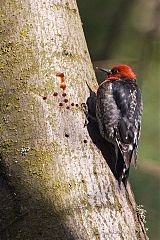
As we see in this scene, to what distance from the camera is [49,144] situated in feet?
10.4

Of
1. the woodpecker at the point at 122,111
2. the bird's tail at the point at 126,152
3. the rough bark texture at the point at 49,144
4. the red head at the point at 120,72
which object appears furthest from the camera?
the red head at the point at 120,72

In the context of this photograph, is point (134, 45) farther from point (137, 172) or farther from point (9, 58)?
point (9, 58)

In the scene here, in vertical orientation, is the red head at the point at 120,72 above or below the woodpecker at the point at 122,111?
above

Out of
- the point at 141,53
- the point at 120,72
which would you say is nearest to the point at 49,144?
the point at 120,72

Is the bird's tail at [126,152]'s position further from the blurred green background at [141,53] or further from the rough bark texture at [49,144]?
the blurred green background at [141,53]

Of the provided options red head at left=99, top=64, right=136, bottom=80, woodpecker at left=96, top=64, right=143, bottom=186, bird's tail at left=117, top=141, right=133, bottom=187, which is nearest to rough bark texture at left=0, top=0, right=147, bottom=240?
bird's tail at left=117, top=141, right=133, bottom=187

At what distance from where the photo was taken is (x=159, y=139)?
15.1 feet

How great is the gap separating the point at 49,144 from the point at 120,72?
168 cm

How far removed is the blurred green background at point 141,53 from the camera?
4719mm

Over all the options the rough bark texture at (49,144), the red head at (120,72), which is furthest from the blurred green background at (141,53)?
the rough bark texture at (49,144)

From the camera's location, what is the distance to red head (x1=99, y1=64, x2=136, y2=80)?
467 cm

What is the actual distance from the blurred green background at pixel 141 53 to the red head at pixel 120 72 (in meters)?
0.14

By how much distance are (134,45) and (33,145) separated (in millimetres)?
1932

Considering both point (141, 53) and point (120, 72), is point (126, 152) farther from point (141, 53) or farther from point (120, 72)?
point (141, 53)
